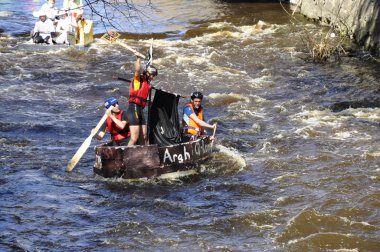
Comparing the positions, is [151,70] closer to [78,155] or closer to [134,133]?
[134,133]

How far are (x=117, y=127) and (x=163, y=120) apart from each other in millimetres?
796

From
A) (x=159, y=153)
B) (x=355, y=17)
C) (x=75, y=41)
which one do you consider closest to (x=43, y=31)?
(x=75, y=41)

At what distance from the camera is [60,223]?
404 inches

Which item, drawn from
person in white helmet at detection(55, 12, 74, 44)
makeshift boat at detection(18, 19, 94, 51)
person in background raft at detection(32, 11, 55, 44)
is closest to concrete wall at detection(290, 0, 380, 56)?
makeshift boat at detection(18, 19, 94, 51)

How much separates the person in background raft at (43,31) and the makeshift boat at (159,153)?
9.82 meters

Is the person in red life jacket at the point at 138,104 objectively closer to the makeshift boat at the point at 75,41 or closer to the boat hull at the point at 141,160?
the boat hull at the point at 141,160

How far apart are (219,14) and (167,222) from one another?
19181 mm

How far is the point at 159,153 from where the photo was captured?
11641mm

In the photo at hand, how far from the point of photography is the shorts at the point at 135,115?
1195 centimetres

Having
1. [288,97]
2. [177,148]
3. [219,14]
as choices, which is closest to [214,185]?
[177,148]

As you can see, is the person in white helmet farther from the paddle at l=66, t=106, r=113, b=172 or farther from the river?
the paddle at l=66, t=106, r=113, b=172

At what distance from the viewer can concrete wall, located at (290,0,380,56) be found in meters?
20.9

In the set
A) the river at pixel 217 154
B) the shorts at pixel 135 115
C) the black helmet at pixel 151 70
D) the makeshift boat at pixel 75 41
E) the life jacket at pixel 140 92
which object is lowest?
the river at pixel 217 154

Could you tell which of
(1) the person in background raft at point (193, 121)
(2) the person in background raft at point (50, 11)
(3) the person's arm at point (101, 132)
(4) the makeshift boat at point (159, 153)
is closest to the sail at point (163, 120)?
(4) the makeshift boat at point (159, 153)
